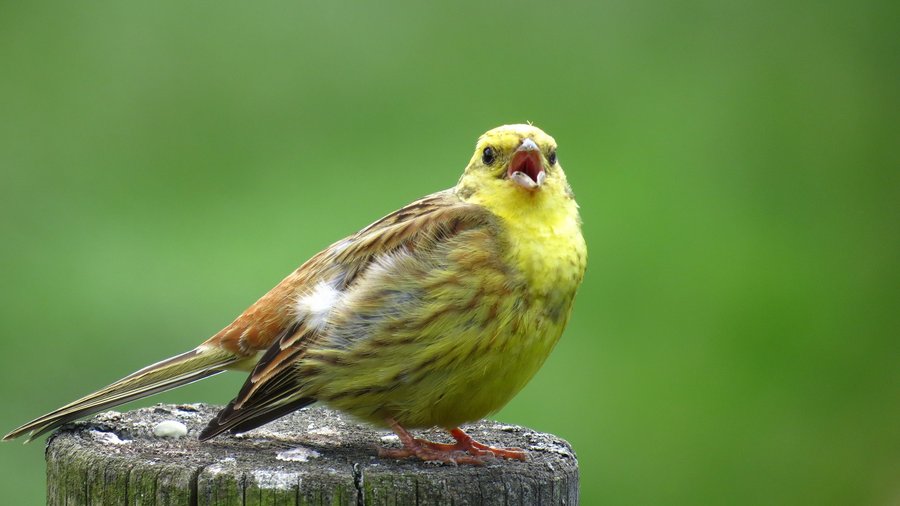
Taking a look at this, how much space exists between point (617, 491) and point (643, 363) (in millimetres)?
1311

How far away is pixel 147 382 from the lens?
17.9 ft

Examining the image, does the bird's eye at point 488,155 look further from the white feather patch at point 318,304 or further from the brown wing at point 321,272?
the white feather patch at point 318,304

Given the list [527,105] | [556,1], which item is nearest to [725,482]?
[527,105]

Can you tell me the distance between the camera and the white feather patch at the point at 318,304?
208 inches

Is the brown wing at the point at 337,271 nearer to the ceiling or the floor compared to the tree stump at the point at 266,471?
nearer to the ceiling

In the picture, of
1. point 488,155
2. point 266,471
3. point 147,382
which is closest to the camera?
point 266,471

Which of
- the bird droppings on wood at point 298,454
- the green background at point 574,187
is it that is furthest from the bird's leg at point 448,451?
the green background at point 574,187

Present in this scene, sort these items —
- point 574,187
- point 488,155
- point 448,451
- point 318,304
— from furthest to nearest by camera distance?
point 574,187, point 488,155, point 318,304, point 448,451

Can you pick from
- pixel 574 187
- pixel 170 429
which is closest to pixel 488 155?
pixel 170 429

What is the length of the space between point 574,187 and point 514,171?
5.76 meters

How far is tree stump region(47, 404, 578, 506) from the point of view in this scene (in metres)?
4.20

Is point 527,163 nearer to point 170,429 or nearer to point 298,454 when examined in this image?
point 298,454

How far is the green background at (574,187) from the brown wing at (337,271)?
3352 millimetres

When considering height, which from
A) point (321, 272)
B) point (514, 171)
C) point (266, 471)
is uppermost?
point (514, 171)
